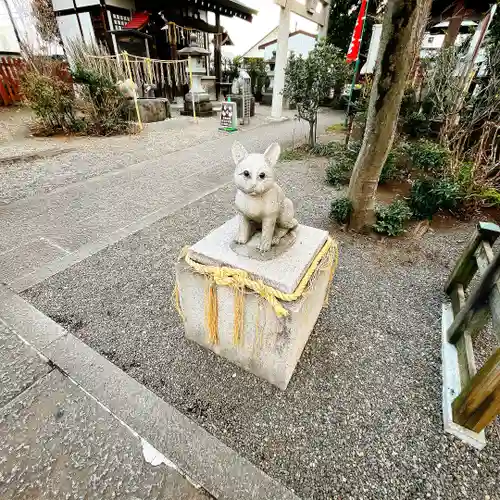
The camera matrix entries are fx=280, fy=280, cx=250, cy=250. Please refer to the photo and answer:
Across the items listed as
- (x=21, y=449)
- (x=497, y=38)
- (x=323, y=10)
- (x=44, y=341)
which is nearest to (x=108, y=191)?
(x=44, y=341)

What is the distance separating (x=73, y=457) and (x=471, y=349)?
2386mm

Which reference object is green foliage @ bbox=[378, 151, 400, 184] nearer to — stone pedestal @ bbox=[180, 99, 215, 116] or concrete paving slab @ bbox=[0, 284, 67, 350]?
concrete paving slab @ bbox=[0, 284, 67, 350]

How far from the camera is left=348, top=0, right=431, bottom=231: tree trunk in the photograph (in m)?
2.44

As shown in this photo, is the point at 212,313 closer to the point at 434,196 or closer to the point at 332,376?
the point at 332,376

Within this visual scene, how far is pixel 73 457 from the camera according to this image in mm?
1416

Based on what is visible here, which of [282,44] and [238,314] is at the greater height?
[282,44]

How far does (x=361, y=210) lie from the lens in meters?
3.41

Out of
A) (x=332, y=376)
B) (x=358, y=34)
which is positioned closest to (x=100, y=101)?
(x=358, y=34)

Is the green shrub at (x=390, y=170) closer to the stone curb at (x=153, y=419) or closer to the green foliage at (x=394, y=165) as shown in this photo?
the green foliage at (x=394, y=165)

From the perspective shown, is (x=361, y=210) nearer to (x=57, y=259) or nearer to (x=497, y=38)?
(x=57, y=259)

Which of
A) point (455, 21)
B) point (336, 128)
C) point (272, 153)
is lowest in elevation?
point (336, 128)

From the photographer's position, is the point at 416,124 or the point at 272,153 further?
the point at 416,124

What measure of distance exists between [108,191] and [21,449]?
3.87m

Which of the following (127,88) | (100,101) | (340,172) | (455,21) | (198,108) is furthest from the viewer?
(198,108)
